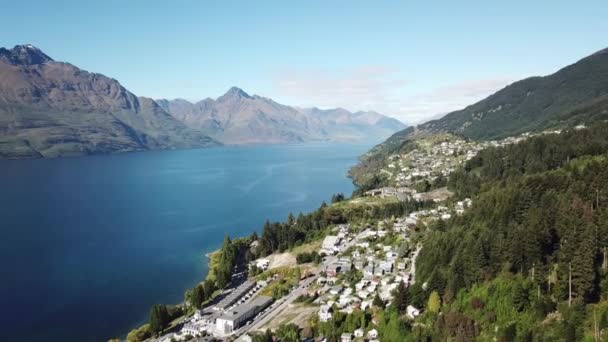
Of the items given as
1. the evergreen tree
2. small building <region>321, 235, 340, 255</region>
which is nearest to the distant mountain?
small building <region>321, 235, 340, 255</region>

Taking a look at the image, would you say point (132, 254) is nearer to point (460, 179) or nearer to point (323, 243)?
point (323, 243)

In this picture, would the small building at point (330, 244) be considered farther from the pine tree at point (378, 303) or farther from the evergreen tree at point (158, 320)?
the evergreen tree at point (158, 320)

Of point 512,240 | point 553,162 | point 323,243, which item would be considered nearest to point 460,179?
point 553,162

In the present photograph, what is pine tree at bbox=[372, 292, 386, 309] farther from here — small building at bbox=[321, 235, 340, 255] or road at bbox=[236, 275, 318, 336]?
small building at bbox=[321, 235, 340, 255]

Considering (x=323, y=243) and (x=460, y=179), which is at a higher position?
(x=460, y=179)

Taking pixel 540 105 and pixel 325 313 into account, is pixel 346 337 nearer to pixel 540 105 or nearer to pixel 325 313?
pixel 325 313

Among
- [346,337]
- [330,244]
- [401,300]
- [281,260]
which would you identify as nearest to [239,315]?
[346,337]
